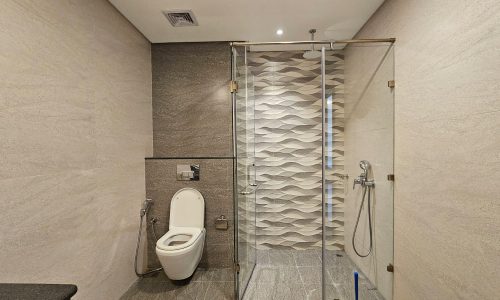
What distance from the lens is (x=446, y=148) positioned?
134 cm

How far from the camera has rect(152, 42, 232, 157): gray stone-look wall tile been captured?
2.80 m

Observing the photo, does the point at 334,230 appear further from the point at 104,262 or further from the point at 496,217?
the point at 104,262

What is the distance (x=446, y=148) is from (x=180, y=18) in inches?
90.3

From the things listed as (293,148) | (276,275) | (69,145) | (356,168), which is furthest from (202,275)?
(356,168)

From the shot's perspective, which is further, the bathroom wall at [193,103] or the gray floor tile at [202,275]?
the bathroom wall at [193,103]

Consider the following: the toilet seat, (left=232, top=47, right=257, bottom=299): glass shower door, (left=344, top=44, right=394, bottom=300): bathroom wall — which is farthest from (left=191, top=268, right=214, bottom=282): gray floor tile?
(left=344, top=44, right=394, bottom=300): bathroom wall

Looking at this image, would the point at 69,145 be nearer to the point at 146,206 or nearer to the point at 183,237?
the point at 146,206

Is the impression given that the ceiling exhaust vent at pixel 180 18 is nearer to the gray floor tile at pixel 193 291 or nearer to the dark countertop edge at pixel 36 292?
the dark countertop edge at pixel 36 292

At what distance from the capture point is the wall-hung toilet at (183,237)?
2.12m

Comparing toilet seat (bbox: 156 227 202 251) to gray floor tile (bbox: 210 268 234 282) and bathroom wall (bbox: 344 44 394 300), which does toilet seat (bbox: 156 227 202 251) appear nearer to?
gray floor tile (bbox: 210 268 234 282)

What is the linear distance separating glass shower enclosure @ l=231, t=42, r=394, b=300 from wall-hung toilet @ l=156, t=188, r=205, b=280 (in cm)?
113

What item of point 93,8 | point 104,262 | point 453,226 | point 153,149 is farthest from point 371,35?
point 104,262

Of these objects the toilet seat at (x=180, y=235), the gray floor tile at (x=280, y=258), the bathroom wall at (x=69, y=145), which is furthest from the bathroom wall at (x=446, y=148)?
the bathroom wall at (x=69, y=145)

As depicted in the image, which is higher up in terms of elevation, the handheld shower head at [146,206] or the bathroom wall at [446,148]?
the bathroom wall at [446,148]
